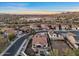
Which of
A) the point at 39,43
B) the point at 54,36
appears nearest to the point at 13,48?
the point at 39,43

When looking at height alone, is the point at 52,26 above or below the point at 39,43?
above

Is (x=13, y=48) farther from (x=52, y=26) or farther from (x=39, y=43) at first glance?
(x=52, y=26)

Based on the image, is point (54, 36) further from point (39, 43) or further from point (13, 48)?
point (13, 48)

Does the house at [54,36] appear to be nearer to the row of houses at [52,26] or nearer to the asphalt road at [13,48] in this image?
the row of houses at [52,26]

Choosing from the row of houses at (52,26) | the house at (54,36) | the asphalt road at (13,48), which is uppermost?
the row of houses at (52,26)

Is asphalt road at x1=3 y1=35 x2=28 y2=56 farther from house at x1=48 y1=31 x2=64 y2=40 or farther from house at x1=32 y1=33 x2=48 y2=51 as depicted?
house at x1=48 y1=31 x2=64 y2=40

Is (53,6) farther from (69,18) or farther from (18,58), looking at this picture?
(18,58)

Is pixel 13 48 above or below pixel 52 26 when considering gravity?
below

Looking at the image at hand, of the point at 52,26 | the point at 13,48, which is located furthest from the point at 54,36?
the point at 13,48

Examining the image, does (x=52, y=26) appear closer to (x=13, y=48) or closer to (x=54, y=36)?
(x=54, y=36)

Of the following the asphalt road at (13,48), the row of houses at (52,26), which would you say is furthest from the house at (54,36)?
the asphalt road at (13,48)

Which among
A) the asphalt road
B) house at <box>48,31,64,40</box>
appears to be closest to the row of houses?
house at <box>48,31,64,40</box>

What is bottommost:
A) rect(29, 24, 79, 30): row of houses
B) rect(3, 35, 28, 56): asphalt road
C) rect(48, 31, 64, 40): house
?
rect(3, 35, 28, 56): asphalt road
